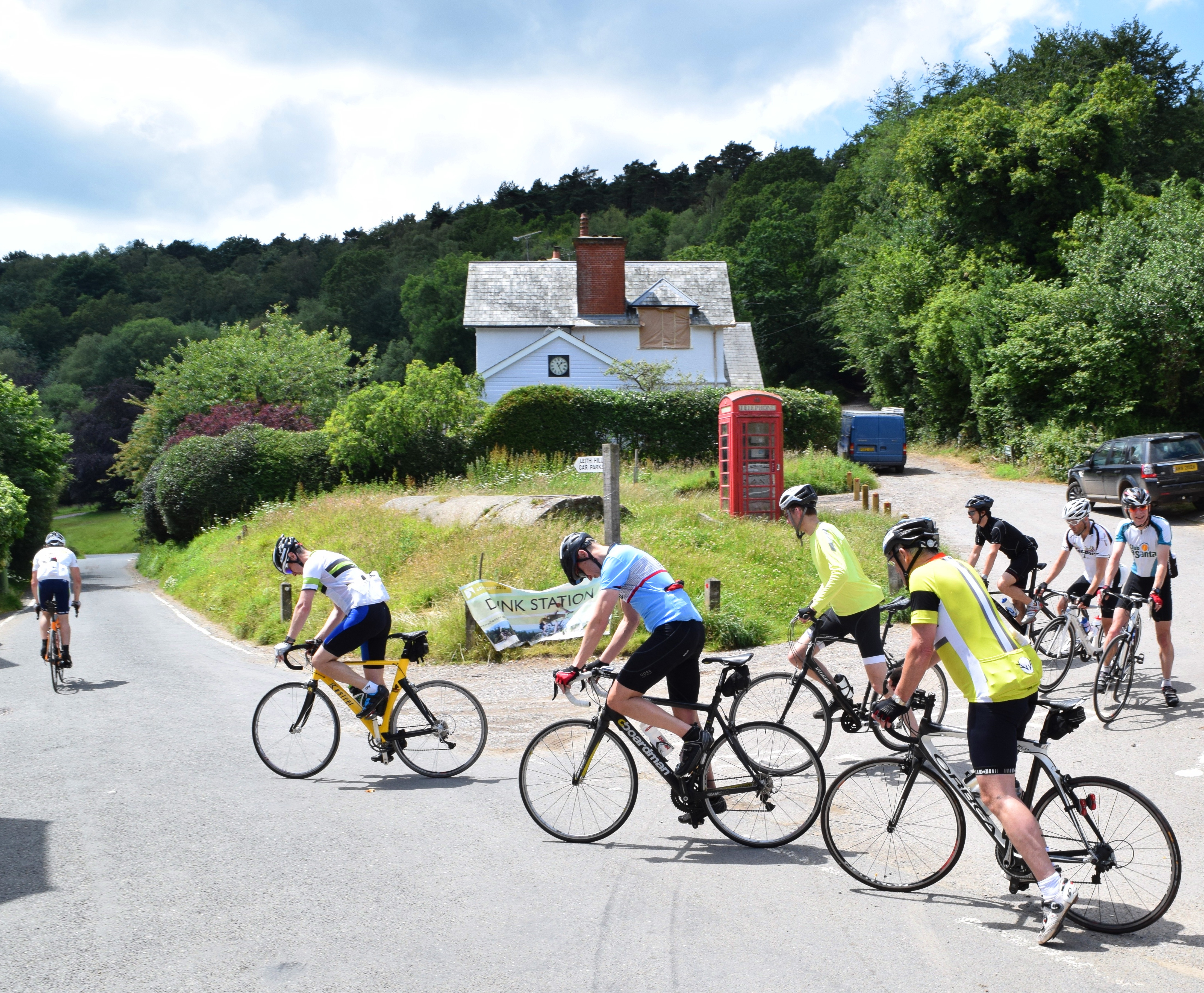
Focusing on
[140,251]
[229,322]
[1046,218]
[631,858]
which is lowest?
[631,858]

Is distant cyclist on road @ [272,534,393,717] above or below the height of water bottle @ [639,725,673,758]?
above

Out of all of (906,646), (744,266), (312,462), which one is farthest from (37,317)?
(906,646)

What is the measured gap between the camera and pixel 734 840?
5992 millimetres

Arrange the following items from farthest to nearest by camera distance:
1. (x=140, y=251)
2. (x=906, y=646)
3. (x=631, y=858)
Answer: (x=140, y=251)
(x=906, y=646)
(x=631, y=858)

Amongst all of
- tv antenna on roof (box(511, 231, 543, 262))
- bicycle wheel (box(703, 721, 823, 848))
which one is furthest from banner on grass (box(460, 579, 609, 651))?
tv antenna on roof (box(511, 231, 543, 262))

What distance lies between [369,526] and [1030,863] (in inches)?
694

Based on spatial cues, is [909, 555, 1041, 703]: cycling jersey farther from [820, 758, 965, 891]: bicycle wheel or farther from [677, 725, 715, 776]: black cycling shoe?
[677, 725, 715, 776]: black cycling shoe

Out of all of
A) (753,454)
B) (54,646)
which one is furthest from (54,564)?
(753,454)

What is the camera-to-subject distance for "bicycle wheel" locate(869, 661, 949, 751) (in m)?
6.55

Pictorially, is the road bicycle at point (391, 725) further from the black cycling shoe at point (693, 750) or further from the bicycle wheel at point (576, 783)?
the black cycling shoe at point (693, 750)

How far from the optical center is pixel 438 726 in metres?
7.68

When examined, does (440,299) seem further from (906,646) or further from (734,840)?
(734,840)

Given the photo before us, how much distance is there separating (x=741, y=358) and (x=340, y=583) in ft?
138

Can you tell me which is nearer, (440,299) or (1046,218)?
(1046,218)
